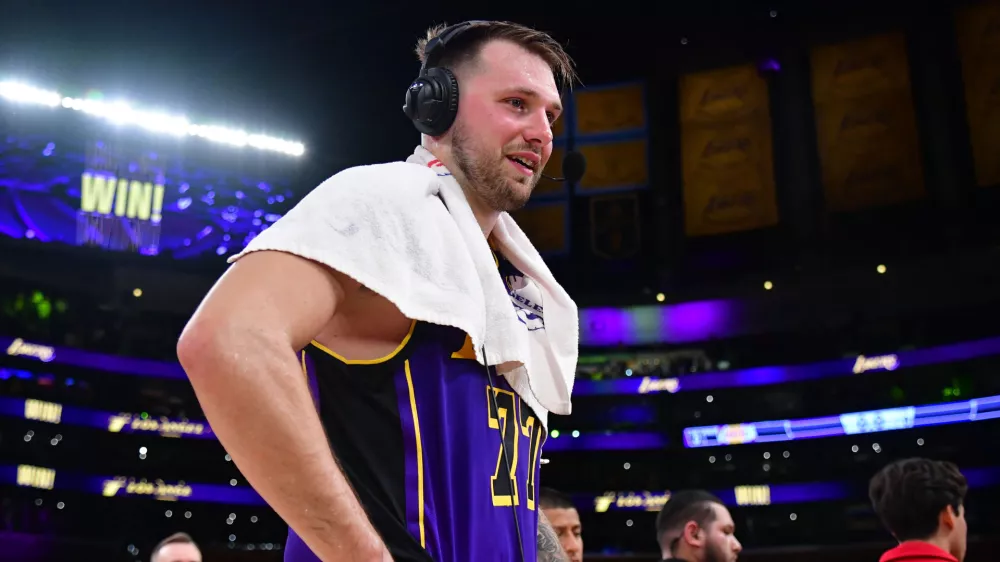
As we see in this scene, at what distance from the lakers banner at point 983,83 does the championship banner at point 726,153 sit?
2.86 meters

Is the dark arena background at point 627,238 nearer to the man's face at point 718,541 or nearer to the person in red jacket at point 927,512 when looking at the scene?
the man's face at point 718,541

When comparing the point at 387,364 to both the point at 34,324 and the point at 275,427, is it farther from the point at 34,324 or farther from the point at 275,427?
the point at 34,324

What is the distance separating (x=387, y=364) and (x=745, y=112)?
1421 cm

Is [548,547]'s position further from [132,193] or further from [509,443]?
[132,193]

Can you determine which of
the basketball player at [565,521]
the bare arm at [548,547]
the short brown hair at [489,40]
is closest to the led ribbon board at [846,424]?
the basketball player at [565,521]

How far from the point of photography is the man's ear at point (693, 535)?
16.2 ft

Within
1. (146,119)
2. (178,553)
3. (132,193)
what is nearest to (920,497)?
(178,553)

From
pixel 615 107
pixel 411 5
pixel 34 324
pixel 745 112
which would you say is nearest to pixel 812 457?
pixel 745 112

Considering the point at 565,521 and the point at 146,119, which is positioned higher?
the point at 146,119

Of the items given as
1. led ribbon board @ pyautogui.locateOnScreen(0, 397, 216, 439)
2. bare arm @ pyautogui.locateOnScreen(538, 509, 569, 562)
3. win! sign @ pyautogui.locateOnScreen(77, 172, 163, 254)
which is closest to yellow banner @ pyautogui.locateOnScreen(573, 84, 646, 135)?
win! sign @ pyautogui.locateOnScreen(77, 172, 163, 254)

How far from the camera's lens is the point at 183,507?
14461mm

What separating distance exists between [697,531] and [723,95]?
440 inches

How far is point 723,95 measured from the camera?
1488cm

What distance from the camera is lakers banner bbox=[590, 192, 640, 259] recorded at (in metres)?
15.6
